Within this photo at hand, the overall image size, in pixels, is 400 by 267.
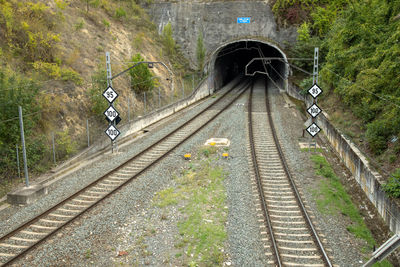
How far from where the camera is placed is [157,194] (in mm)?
12711

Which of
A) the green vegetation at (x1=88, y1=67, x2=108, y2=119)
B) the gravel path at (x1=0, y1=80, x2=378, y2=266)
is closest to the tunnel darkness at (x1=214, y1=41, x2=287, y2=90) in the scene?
the green vegetation at (x1=88, y1=67, x2=108, y2=119)

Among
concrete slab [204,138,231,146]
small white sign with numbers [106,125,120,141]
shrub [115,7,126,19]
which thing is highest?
shrub [115,7,126,19]

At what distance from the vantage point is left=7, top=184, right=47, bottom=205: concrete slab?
12445mm

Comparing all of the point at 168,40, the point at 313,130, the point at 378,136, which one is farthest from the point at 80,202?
the point at 168,40

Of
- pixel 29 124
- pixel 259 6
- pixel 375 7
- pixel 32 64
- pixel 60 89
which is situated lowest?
pixel 29 124

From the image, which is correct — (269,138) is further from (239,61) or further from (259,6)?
(239,61)

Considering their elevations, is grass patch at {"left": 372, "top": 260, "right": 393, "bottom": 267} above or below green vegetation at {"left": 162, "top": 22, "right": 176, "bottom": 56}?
below

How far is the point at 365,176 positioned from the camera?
12875mm

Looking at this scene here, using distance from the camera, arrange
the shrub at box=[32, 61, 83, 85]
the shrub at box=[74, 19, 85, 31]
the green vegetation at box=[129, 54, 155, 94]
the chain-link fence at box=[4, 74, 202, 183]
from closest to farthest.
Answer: the chain-link fence at box=[4, 74, 202, 183] → the shrub at box=[32, 61, 83, 85] → the green vegetation at box=[129, 54, 155, 94] → the shrub at box=[74, 19, 85, 31]

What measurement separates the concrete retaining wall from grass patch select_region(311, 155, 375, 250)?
717 millimetres

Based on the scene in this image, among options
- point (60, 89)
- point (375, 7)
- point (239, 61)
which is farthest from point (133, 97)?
point (239, 61)

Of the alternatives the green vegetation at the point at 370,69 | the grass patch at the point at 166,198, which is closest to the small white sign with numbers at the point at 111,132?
the grass patch at the point at 166,198

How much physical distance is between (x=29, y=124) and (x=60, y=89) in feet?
16.9

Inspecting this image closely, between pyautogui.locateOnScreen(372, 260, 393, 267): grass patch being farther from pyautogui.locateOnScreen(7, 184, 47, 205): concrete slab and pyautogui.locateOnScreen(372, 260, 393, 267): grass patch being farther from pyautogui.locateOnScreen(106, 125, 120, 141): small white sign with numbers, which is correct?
pyautogui.locateOnScreen(106, 125, 120, 141): small white sign with numbers
